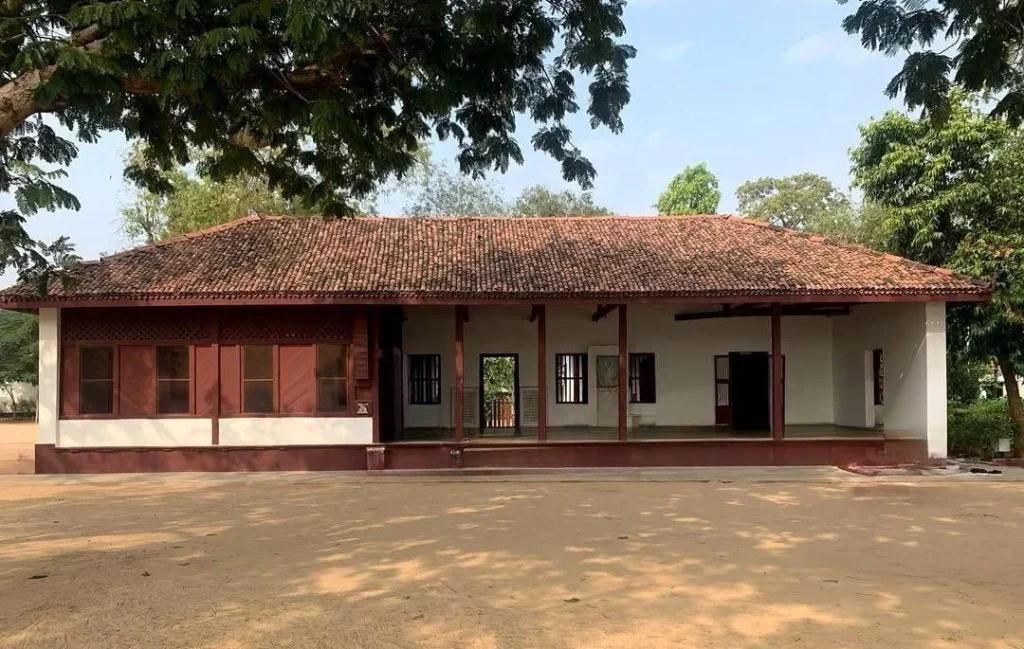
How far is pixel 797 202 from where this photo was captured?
143 feet

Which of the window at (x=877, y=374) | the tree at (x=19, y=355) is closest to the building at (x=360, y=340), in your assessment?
the window at (x=877, y=374)

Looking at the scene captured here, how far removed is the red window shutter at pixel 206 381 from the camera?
1377 centimetres

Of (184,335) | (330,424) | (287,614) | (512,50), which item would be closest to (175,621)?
(287,614)

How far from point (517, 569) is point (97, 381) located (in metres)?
10.3

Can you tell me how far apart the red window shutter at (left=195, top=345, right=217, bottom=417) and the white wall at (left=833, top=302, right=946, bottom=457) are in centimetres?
1243

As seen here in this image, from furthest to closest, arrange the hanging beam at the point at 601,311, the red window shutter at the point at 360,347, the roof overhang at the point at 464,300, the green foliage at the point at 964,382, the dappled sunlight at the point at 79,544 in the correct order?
the green foliage at the point at 964,382
the hanging beam at the point at 601,311
the red window shutter at the point at 360,347
the roof overhang at the point at 464,300
the dappled sunlight at the point at 79,544

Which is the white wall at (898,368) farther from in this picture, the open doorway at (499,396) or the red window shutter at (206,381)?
the red window shutter at (206,381)

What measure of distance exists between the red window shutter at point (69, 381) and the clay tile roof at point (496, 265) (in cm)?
117

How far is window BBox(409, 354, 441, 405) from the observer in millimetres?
17672

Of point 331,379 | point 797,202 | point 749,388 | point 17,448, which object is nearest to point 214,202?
point 17,448

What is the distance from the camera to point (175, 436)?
44.9ft

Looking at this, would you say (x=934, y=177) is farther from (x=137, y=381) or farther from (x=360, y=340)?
(x=137, y=381)

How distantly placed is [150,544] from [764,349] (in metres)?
13.4

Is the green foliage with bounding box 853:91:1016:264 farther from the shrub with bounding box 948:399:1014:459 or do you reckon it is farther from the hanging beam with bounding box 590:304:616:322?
the hanging beam with bounding box 590:304:616:322
